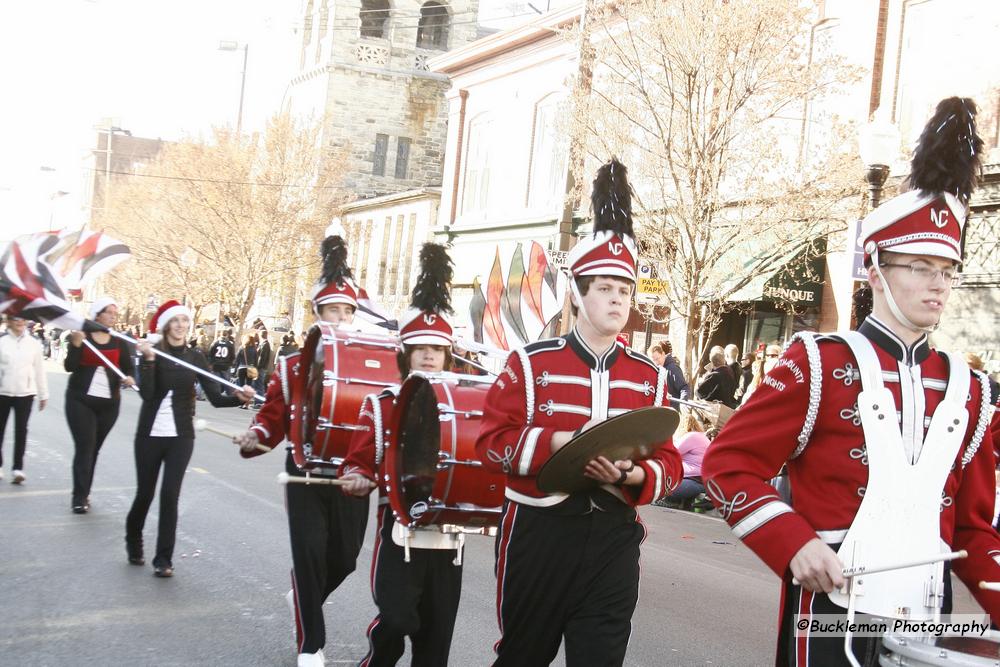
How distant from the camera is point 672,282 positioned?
818 inches

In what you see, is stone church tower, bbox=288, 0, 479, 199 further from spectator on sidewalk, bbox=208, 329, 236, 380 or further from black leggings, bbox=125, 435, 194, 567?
black leggings, bbox=125, 435, 194, 567

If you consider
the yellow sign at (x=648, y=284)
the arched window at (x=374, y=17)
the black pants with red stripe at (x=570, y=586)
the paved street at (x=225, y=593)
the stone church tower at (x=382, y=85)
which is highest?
the arched window at (x=374, y=17)

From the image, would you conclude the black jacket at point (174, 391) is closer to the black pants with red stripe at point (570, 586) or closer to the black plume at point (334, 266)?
the black plume at point (334, 266)

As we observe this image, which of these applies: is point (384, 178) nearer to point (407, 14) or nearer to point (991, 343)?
point (407, 14)

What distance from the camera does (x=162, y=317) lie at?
31.9ft

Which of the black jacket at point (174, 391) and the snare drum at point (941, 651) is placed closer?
the snare drum at point (941, 651)

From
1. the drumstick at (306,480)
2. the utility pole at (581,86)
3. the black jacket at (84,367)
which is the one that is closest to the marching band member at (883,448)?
the drumstick at (306,480)

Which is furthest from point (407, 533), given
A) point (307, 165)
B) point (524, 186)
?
point (307, 165)

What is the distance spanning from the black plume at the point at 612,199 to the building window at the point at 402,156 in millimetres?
51927

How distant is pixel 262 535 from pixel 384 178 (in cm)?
4622

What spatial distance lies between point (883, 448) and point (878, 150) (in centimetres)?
1143

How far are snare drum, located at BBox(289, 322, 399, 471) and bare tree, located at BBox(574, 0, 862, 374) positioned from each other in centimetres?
1325

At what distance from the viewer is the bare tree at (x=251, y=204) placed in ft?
147

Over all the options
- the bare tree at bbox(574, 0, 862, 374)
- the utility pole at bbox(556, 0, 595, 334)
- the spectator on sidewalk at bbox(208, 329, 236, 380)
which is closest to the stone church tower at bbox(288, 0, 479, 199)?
the spectator on sidewalk at bbox(208, 329, 236, 380)
